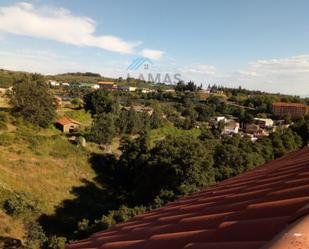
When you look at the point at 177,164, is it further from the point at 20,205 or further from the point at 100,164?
the point at 100,164

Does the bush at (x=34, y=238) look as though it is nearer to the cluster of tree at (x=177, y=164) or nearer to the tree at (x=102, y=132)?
the cluster of tree at (x=177, y=164)

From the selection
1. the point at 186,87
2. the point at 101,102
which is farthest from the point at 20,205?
the point at 186,87

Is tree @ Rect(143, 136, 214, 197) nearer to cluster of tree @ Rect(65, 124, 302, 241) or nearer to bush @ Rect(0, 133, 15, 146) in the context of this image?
cluster of tree @ Rect(65, 124, 302, 241)

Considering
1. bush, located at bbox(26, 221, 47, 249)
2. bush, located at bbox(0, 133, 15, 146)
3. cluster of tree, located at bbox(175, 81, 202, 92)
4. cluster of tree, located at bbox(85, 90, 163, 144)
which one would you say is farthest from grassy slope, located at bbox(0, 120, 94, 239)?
cluster of tree, located at bbox(175, 81, 202, 92)

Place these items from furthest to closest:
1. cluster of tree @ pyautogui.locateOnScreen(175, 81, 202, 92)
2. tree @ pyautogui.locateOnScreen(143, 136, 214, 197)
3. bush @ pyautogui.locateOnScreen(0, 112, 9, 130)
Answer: cluster of tree @ pyautogui.locateOnScreen(175, 81, 202, 92), bush @ pyautogui.locateOnScreen(0, 112, 9, 130), tree @ pyautogui.locateOnScreen(143, 136, 214, 197)

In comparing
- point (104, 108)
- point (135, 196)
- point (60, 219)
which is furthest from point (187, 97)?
point (60, 219)

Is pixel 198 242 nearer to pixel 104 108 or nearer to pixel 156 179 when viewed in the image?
pixel 156 179
